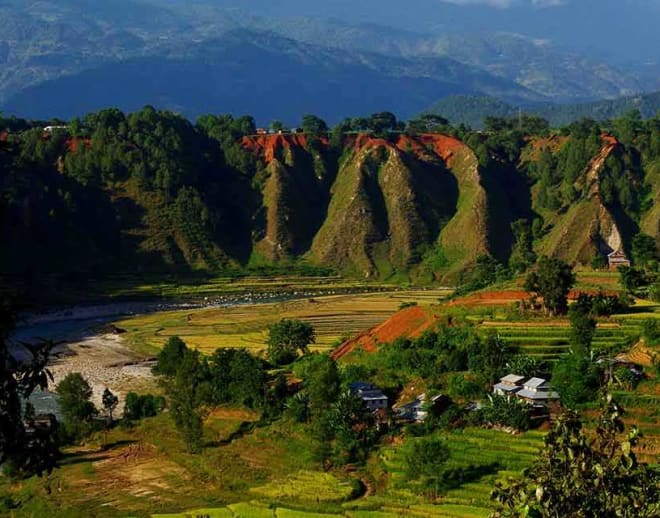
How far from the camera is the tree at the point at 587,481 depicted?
11172mm

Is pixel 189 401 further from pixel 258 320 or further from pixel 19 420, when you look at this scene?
pixel 19 420

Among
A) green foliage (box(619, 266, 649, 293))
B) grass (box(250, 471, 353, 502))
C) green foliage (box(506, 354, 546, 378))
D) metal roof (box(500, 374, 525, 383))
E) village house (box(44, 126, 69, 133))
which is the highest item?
village house (box(44, 126, 69, 133))

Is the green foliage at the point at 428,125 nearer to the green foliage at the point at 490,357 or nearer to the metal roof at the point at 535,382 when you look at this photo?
the green foliage at the point at 490,357

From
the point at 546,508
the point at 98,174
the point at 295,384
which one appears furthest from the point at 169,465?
the point at 98,174

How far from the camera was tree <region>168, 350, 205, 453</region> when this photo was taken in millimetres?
50156

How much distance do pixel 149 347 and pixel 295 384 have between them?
28641 millimetres

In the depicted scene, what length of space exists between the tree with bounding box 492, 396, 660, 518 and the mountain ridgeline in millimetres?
100833

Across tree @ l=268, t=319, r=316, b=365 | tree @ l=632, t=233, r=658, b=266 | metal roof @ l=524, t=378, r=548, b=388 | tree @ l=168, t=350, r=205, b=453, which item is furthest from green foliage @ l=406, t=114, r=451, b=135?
metal roof @ l=524, t=378, r=548, b=388

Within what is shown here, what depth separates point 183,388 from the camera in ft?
176

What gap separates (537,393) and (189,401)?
57.7 feet

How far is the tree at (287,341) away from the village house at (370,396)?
1405 cm

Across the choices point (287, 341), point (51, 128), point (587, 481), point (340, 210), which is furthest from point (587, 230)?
point (587, 481)

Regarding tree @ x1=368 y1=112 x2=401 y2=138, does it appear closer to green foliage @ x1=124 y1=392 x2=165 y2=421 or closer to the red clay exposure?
the red clay exposure

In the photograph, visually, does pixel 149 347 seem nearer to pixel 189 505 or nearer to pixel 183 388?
pixel 183 388
